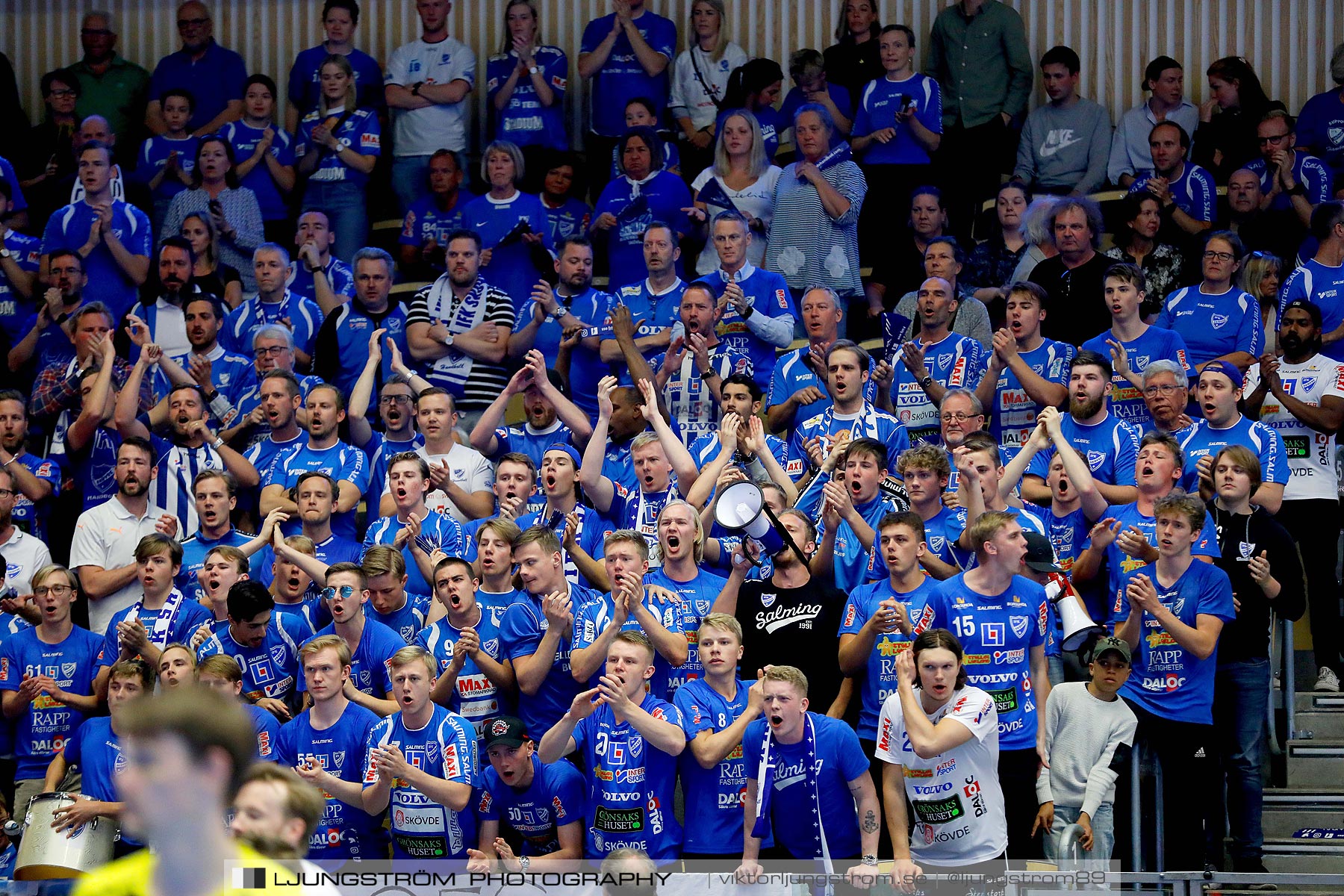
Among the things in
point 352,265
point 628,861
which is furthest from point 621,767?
point 352,265

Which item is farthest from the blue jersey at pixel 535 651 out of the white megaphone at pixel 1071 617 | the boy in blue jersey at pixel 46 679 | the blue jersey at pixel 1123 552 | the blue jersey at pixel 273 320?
the blue jersey at pixel 273 320

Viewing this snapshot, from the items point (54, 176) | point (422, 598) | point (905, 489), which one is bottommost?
point (422, 598)

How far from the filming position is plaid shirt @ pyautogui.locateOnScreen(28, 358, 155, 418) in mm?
10469

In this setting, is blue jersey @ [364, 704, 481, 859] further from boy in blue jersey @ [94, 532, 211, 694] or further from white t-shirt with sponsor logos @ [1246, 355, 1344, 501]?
white t-shirt with sponsor logos @ [1246, 355, 1344, 501]

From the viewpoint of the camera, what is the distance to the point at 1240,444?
8.46 meters

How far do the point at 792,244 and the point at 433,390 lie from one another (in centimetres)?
298

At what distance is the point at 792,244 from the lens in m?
11.0

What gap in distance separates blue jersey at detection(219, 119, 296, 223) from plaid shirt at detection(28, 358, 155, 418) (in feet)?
7.56

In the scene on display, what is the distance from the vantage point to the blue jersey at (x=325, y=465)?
30.9ft

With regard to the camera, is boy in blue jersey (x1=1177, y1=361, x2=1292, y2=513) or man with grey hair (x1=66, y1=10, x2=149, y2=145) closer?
boy in blue jersey (x1=1177, y1=361, x2=1292, y2=513)

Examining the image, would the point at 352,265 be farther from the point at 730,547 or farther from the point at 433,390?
the point at 730,547

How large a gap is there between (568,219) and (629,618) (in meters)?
5.01

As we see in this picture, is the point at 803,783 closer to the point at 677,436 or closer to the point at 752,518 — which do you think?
the point at 752,518

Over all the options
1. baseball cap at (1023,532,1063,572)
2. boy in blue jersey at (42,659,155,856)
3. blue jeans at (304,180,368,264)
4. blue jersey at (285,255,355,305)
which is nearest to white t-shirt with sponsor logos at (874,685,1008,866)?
baseball cap at (1023,532,1063,572)
